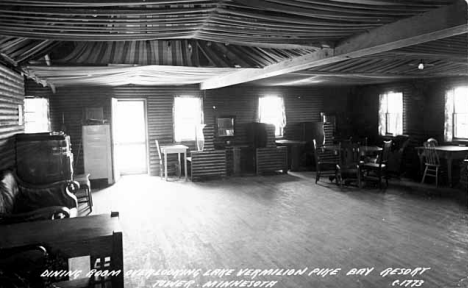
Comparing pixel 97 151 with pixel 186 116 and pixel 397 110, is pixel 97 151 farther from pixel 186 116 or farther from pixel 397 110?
pixel 397 110

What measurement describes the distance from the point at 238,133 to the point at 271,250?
737 centimetres

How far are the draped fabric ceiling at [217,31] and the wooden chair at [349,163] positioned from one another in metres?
3.05

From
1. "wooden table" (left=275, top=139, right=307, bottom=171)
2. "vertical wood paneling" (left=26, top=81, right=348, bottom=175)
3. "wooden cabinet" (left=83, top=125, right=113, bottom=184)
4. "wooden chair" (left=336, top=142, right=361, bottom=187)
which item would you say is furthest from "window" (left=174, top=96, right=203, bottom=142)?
"wooden chair" (left=336, top=142, right=361, bottom=187)

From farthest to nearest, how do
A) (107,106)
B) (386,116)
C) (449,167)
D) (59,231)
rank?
(386,116), (107,106), (449,167), (59,231)

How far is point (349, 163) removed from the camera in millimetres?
8812

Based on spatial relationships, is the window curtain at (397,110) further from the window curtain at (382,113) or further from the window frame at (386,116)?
the window curtain at (382,113)

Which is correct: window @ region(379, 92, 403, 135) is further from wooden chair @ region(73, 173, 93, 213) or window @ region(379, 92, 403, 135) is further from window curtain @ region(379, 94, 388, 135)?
wooden chair @ region(73, 173, 93, 213)

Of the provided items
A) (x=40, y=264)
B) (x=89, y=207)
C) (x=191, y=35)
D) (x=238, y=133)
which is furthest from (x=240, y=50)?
(x=238, y=133)

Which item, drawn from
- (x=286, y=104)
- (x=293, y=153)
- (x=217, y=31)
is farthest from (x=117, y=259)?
(x=286, y=104)

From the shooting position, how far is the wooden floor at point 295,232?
13.6 ft

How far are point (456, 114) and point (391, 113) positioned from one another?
214 cm

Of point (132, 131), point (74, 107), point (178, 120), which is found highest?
point (74, 107)

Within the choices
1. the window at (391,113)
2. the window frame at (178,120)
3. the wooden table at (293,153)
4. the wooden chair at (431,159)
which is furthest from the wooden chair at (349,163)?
the window frame at (178,120)

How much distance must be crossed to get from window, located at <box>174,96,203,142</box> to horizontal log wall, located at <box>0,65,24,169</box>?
551cm
